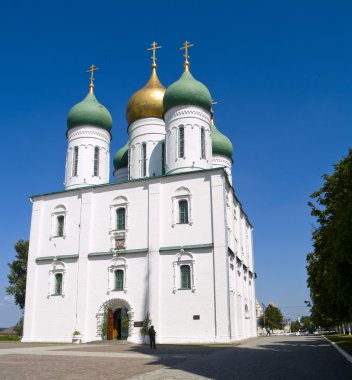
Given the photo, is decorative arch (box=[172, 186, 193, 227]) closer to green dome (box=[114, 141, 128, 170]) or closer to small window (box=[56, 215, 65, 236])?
small window (box=[56, 215, 65, 236])

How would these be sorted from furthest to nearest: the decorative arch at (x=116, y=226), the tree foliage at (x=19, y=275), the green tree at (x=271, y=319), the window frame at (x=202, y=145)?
the green tree at (x=271, y=319), the tree foliage at (x=19, y=275), the window frame at (x=202, y=145), the decorative arch at (x=116, y=226)

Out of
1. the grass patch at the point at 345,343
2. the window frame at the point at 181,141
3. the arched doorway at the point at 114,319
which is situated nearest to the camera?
the grass patch at the point at 345,343

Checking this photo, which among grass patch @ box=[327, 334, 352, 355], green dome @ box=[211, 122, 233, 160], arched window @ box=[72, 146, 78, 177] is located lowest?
grass patch @ box=[327, 334, 352, 355]

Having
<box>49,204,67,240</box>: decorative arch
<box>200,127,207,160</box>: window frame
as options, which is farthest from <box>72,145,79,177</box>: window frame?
<box>200,127,207,160</box>: window frame

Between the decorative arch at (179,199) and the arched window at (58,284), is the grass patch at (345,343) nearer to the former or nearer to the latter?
the decorative arch at (179,199)

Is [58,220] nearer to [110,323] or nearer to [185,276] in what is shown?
[110,323]

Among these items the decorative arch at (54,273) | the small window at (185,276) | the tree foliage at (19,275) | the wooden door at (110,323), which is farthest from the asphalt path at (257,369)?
the tree foliage at (19,275)

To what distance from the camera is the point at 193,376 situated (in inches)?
390

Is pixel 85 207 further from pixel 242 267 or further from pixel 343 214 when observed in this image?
pixel 343 214

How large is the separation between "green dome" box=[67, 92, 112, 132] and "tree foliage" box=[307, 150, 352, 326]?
17.9 m

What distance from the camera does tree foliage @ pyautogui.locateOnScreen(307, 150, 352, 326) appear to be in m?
10.8

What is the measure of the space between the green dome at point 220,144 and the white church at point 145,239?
19.5ft

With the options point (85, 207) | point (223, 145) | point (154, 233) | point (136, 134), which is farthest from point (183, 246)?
point (223, 145)

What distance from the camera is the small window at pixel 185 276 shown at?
24.8 meters
